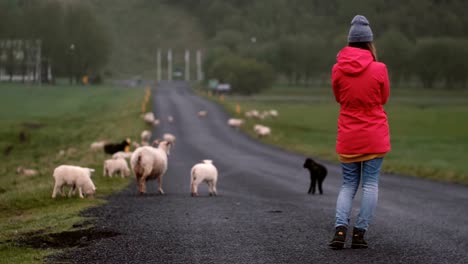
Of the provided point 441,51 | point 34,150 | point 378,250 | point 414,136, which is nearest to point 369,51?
point 378,250

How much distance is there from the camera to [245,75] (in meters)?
130

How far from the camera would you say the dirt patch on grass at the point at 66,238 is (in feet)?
33.5

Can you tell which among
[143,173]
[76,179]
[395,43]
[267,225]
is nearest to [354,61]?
[267,225]

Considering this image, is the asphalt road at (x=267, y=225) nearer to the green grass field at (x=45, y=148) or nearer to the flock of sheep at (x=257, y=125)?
the green grass field at (x=45, y=148)

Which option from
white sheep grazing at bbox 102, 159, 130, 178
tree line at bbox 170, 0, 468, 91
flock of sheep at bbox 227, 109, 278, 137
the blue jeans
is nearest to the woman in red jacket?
the blue jeans

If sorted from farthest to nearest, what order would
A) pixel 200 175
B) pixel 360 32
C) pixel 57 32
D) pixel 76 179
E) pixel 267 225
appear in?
1. pixel 57 32
2. pixel 200 175
3. pixel 76 179
4. pixel 267 225
5. pixel 360 32

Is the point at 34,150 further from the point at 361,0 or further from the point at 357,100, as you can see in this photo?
the point at 361,0

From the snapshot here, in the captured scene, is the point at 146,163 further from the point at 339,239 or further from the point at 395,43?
the point at 395,43

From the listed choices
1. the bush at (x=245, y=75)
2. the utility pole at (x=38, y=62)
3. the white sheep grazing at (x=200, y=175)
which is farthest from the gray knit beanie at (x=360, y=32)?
the utility pole at (x=38, y=62)

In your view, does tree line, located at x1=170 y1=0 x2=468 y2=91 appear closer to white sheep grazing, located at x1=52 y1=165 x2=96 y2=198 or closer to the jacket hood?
white sheep grazing, located at x1=52 y1=165 x2=96 y2=198

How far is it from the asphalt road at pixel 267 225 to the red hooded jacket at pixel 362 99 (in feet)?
3.89

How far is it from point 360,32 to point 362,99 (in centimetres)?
75

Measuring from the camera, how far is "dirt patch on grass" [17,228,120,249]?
402 inches

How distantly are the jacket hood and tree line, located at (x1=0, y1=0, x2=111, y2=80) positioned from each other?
408 ft
